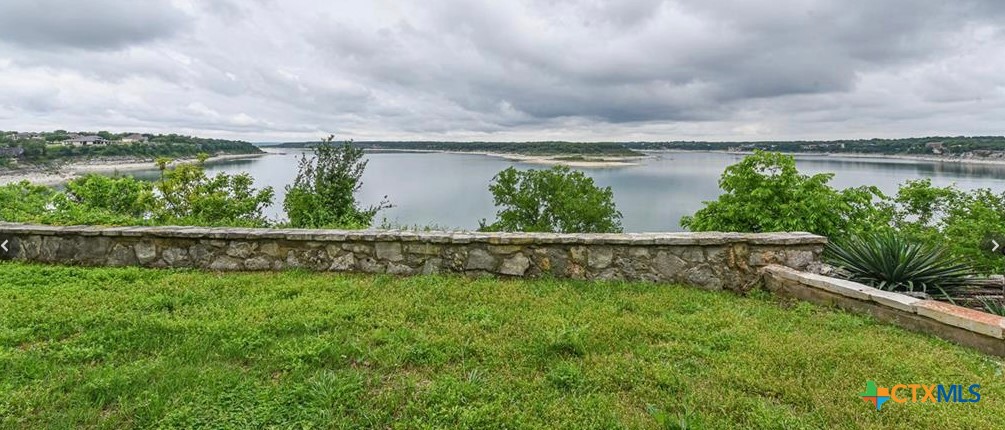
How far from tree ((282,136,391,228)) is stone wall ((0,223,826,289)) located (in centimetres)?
268

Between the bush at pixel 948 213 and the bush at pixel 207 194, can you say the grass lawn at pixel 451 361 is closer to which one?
the bush at pixel 207 194

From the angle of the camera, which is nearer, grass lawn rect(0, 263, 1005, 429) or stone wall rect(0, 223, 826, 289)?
grass lawn rect(0, 263, 1005, 429)

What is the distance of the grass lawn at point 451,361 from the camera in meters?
2.31

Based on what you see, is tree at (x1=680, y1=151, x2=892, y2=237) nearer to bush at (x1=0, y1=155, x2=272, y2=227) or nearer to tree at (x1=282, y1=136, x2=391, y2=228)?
tree at (x1=282, y1=136, x2=391, y2=228)

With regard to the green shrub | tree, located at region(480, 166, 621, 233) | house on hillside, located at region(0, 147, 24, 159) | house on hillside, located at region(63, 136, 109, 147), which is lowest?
tree, located at region(480, 166, 621, 233)

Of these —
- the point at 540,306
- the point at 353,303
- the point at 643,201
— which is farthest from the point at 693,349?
the point at 643,201

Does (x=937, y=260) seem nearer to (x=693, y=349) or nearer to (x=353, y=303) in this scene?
(x=693, y=349)

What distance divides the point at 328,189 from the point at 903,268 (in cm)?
798

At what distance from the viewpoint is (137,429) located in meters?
2.19

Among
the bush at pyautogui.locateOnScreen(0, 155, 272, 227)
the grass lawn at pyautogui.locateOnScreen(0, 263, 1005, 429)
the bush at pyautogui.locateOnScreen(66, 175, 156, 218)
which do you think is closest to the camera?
the grass lawn at pyautogui.locateOnScreen(0, 263, 1005, 429)

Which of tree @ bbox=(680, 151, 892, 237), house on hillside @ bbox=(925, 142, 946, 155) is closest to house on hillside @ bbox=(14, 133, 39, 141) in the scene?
tree @ bbox=(680, 151, 892, 237)

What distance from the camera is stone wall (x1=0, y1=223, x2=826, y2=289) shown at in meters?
4.73

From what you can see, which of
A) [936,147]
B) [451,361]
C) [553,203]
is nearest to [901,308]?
[451,361]

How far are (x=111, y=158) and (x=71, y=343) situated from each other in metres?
51.4
